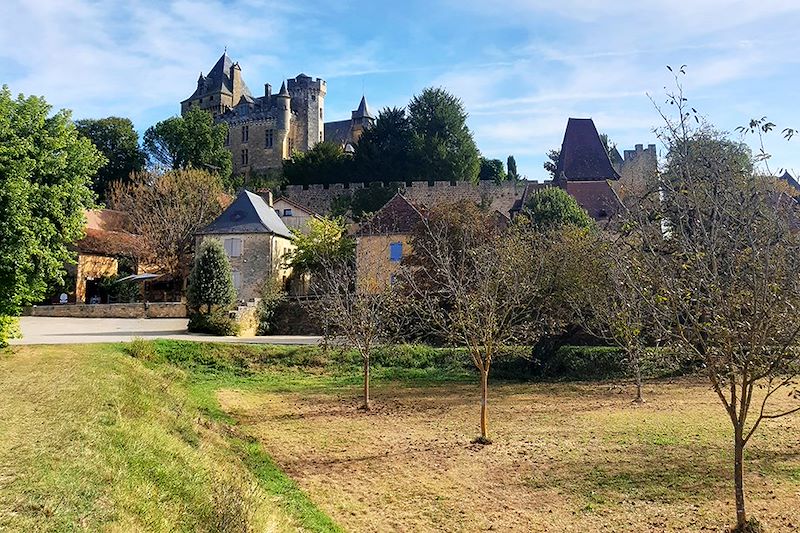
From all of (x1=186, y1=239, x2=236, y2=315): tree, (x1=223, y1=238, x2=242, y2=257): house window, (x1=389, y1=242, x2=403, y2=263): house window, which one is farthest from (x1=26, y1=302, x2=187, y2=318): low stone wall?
(x1=389, y1=242, x2=403, y2=263): house window

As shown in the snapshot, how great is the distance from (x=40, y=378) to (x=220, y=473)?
5407mm

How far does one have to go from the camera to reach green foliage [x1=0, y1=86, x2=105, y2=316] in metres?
12.6

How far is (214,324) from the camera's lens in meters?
24.3

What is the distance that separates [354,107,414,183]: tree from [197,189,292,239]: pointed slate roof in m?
17.2

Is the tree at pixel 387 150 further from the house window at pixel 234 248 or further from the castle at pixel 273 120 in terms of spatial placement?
the house window at pixel 234 248

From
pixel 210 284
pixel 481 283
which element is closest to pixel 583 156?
pixel 210 284

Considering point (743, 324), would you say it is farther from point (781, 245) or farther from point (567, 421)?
point (567, 421)

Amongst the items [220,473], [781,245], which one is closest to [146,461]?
[220,473]

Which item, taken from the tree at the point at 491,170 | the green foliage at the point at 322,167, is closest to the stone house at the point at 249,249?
the green foliage at the point at 322,167

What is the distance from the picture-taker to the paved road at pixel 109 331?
65.7 ft

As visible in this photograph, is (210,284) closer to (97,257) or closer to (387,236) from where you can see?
(387,236)

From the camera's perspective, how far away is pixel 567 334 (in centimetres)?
2105

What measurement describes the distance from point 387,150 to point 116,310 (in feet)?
86.2

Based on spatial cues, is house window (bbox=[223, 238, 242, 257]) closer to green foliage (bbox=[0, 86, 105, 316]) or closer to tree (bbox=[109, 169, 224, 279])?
tree (bbox=[109, 169, 224, 279])
